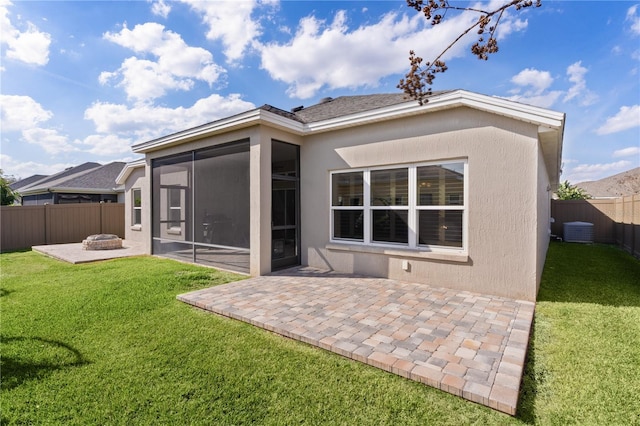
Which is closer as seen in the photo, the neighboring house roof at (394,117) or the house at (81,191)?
the neighboring house roof at (394,117)

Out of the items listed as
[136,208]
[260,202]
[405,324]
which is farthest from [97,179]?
[405,324]

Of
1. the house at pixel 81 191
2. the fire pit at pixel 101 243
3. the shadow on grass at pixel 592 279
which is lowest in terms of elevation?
the shadow on grass at pixel 592 279

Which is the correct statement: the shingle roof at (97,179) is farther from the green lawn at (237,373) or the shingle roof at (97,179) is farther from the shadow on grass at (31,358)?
the shadow on grass at (31,358)

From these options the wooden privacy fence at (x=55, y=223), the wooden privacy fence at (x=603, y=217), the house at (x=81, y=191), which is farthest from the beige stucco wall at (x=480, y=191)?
the house at (x=81, y=191)

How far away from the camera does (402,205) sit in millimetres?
6680

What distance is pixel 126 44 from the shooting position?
29.2 ft

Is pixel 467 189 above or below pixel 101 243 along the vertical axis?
above

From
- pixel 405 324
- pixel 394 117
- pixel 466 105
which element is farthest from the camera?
pixel 394 117

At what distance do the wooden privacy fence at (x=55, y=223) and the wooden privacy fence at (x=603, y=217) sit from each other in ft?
74.0

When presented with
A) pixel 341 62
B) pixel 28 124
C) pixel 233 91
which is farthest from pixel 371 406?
pixel 28 124

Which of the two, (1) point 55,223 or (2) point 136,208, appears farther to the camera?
(2) point 136,208

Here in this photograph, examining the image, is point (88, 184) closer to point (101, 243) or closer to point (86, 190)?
point (86, 190)

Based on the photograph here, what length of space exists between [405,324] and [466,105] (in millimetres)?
4203

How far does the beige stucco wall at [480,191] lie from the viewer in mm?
5293
